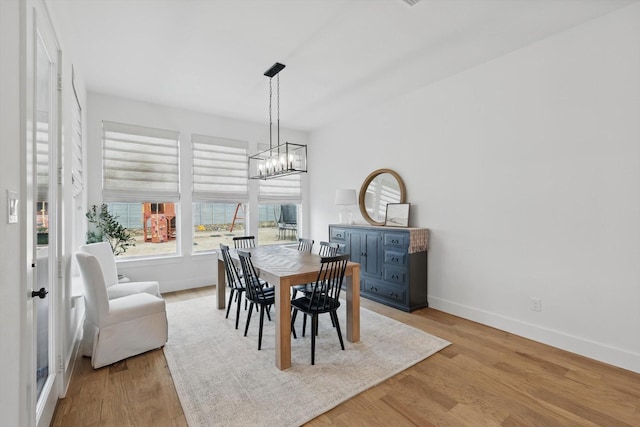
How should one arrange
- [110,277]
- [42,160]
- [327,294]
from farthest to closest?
[110,277] < [327,294] < [42,160]

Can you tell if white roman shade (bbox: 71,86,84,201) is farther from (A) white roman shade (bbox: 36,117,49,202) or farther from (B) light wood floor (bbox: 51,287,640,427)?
(B) light wood floor (bbox: 51,287,640,427)

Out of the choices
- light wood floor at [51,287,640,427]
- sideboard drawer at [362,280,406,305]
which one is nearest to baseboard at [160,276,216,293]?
light wood floor at [51,287,640,427]

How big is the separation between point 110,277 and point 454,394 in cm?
358

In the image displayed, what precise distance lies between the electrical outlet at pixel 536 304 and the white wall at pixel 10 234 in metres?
3.91

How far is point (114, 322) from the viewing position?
2611mm

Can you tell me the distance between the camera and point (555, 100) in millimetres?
2928

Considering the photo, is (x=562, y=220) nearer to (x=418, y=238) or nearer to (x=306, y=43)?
(x=418, y=238)

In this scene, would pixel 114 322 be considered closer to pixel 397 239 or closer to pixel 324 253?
pixel 324 253

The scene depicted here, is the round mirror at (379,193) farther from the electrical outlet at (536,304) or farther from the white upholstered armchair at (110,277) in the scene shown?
the white upholstered armchair at (110,277)

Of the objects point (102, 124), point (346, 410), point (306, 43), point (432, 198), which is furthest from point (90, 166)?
point (432, 198)

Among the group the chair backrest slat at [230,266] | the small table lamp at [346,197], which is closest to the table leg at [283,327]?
the chair backrest slat at [230,266]

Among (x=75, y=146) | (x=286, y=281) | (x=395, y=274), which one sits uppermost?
(x=75, y=146)

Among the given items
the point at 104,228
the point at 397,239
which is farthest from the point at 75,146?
the point at 397,239

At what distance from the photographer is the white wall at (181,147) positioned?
13.9ft
